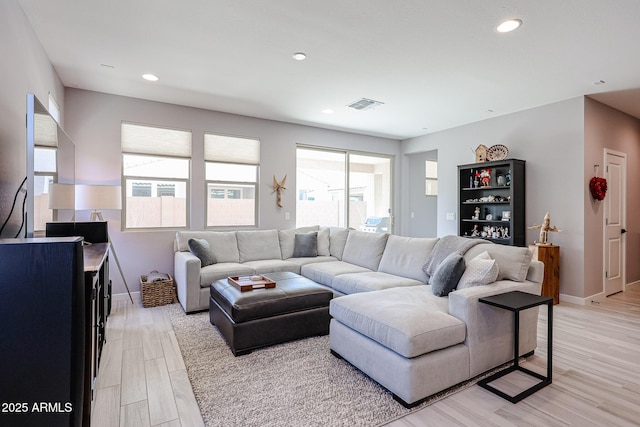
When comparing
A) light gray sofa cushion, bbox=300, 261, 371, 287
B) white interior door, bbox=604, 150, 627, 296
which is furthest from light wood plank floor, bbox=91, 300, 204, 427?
white interior door, bbox=604, 150, 627, 296

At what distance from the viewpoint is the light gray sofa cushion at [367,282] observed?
3.32m

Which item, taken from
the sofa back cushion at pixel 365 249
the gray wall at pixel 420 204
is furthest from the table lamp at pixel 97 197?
the gray wall at pixel 420 204

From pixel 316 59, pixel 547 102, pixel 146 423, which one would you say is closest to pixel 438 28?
pixel 316 59

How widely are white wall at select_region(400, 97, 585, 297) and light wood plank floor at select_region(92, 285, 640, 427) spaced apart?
3.99ft

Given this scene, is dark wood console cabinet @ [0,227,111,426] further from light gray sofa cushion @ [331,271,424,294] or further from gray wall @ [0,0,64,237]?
light gray sofa cushion @ [331,271,424,294]

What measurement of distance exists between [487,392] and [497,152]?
3.98 m

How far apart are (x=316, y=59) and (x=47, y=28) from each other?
7.51 ft

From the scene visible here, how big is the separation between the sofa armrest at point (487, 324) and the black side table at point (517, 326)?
54 millimetres

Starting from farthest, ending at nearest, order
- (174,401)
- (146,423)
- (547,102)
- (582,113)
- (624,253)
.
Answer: (624,253) < (547,102) < (582,113) < (174,401) < (146,423)

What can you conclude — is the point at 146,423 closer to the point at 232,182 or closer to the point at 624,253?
the point at 232,182

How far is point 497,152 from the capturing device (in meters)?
5.14

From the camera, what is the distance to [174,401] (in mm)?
2102

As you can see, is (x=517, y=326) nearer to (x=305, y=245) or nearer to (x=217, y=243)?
(x=305, y=245)

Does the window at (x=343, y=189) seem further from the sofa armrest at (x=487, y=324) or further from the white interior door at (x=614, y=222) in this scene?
the sofa armrest at (x=487, y=324)
